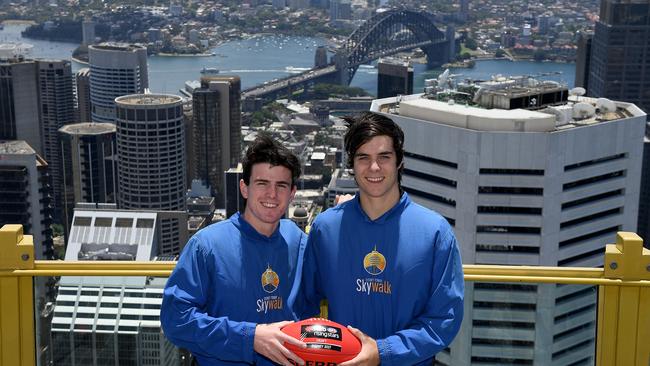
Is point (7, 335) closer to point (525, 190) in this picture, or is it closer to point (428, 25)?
point (525, 190)

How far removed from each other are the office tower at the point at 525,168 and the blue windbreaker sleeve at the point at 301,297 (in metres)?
15.5

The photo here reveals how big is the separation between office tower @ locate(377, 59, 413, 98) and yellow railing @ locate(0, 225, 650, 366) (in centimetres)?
4727

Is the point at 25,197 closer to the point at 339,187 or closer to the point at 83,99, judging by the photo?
the point at 339,187

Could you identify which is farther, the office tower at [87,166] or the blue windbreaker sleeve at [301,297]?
the office tower at [87,166]

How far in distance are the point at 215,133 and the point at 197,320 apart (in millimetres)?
38889

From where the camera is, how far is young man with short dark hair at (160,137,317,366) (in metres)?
1.97

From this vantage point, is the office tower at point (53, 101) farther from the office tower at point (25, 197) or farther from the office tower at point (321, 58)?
the office tower at point (321, 58)

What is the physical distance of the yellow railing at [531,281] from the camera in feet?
7.64

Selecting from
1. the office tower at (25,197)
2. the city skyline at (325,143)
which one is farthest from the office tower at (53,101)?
the office tower at (25,197)

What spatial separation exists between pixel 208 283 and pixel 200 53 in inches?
2579

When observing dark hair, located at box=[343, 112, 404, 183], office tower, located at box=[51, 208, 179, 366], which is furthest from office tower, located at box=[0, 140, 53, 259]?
dark hair, located at box=[343, 112, 404, 183]

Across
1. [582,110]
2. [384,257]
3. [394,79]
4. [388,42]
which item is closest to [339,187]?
[582,110]

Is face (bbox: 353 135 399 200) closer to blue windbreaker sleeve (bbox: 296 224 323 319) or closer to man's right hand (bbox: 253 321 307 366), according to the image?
blue windbreaker sleeve (bbox: 296 224 323 319)

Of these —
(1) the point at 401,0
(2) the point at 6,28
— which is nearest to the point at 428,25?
(1) the point at 401,0
